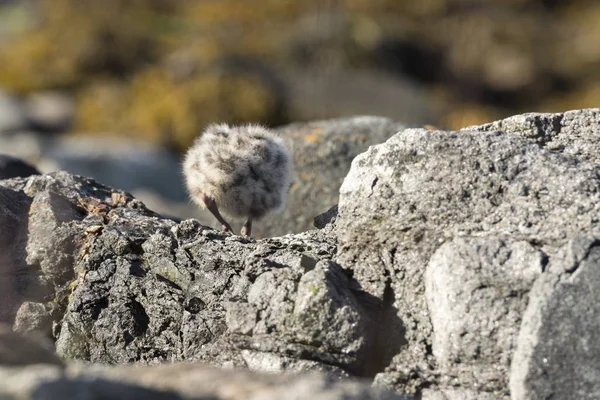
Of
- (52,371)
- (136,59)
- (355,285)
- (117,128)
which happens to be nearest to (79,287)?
(355,285)

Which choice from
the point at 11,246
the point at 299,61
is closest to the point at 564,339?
the point at 11,246

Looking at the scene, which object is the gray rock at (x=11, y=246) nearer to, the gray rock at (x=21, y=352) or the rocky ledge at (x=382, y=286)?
the rocky ledge at (x=382, y=286)

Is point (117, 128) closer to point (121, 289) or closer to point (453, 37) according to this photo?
point (453, 37)

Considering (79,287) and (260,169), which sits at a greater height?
(260,169)

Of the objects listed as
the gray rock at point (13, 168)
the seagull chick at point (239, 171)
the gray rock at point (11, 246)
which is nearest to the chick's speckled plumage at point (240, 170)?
the seagull chick at point (239, 171)

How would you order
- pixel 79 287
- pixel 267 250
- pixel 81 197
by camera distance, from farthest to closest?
pixel 81 197 → pixel 79 287 → pixel 267 250
